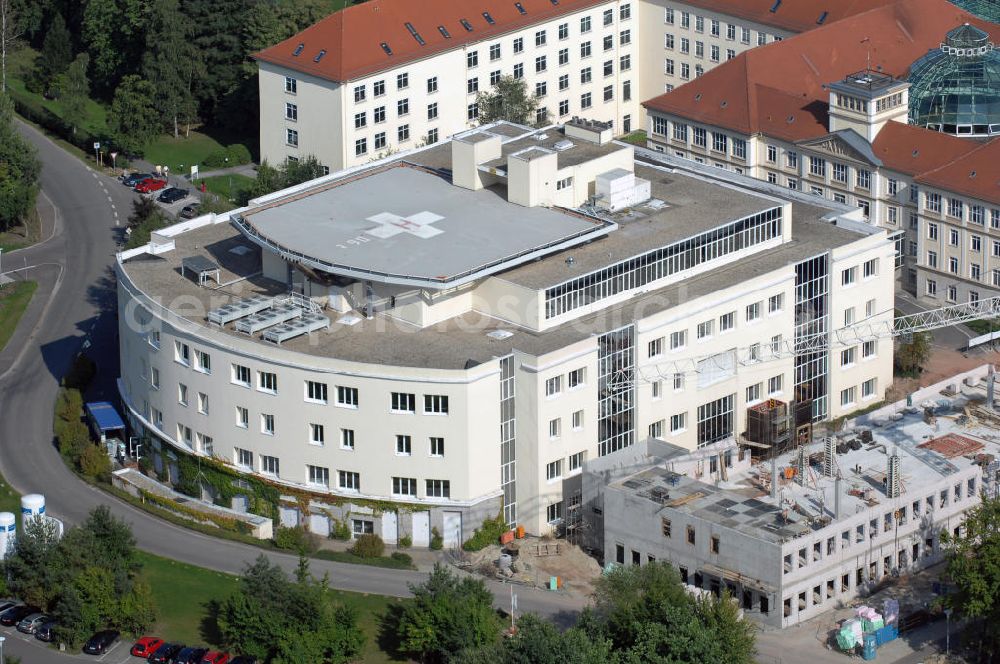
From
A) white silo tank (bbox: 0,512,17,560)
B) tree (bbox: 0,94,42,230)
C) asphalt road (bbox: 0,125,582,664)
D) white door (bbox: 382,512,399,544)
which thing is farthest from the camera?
tree (bbox: 0,94,42,230)

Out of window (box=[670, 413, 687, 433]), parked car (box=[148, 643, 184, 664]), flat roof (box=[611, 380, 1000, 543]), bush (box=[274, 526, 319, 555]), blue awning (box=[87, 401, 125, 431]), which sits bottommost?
parked car (box=[148, 643, 184, 664])

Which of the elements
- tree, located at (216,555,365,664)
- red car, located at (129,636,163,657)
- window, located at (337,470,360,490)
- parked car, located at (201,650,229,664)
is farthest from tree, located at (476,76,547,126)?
parked car, located at (201,650,229,664)

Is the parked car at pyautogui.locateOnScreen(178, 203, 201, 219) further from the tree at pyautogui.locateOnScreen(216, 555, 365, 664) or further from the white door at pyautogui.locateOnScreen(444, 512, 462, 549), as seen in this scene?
the tree at pyautogui.locateOnScreen(216, 555, 365, 664)

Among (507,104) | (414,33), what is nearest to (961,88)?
(507,104)

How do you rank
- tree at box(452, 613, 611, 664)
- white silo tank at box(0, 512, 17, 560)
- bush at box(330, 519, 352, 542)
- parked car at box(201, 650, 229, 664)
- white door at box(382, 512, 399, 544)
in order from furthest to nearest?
1. bush at box(330, 519, 352, 542)
2. white door at box(382, 512, 399, 544)
3. white silo tank at box(0, 512, 17, 560)
4. parked car at box(201, 650, 229, 664)
5. tree at box(452, 613, 611, 664)

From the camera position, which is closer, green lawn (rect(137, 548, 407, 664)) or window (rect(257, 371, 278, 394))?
green lawn (rect(137, 548, 407, 664))

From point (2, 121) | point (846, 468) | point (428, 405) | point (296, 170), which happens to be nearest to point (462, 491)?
point (428, 405)
